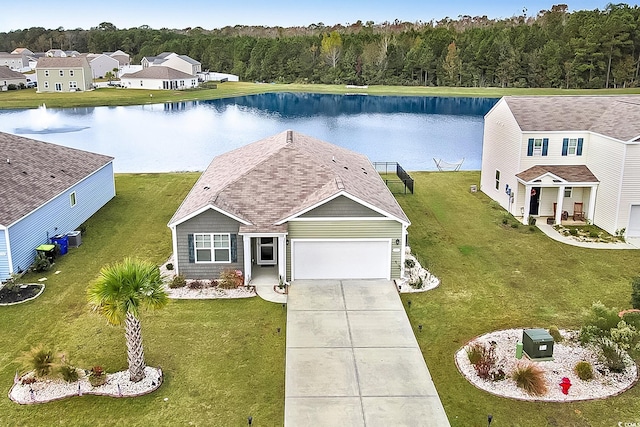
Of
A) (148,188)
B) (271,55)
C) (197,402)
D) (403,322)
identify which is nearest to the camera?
(197,402)

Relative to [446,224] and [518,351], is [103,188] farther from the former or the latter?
[518,351]

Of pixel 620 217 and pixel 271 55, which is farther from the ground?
pixel 271 55

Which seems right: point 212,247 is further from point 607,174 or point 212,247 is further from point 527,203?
point 607,174

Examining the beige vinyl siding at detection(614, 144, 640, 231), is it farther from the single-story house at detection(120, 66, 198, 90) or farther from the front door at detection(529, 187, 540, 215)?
the single-story house at detection(120, 66, 198, 90)

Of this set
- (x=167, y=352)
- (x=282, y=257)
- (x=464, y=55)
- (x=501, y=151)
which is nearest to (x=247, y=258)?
(x=282, y=257)

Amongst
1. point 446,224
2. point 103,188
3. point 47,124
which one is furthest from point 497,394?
point 47,124

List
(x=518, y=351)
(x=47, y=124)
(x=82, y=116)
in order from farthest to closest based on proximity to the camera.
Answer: (x=82, y=116), (x=47, y=124), (x=518, y=351)
